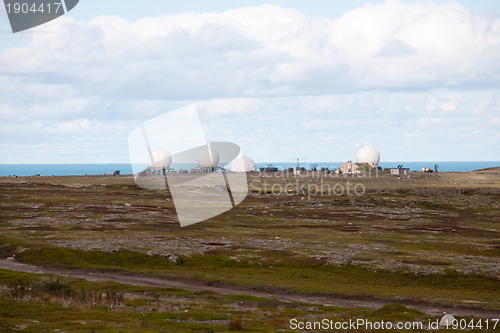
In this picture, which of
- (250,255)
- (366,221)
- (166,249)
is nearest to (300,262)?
(250,255)

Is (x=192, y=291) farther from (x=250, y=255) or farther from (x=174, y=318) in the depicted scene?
(x=250, y=255)

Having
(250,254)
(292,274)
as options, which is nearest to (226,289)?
(292,274)

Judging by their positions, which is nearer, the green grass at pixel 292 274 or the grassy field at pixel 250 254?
the grassy field at pixel 250 254

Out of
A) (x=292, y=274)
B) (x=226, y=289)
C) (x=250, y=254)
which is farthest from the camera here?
(x=250, y=254)

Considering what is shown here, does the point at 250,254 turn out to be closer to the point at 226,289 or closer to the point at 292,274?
the point at 292,274

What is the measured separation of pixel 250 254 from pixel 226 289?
14.5 meters

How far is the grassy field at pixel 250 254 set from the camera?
1555 inches

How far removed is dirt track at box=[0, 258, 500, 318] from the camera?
142ft

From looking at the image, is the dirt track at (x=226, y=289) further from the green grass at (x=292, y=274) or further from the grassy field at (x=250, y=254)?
the green grass at (x=292, y=274)

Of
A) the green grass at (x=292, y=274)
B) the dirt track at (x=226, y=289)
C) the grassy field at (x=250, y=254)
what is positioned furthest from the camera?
the green grass at (x=292, y=274)

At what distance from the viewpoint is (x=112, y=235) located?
2913 inches

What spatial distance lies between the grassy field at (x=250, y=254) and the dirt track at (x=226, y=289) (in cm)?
111

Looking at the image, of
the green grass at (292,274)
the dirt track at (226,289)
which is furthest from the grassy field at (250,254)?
the dirt track at (226,289)

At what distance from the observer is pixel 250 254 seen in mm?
65062
